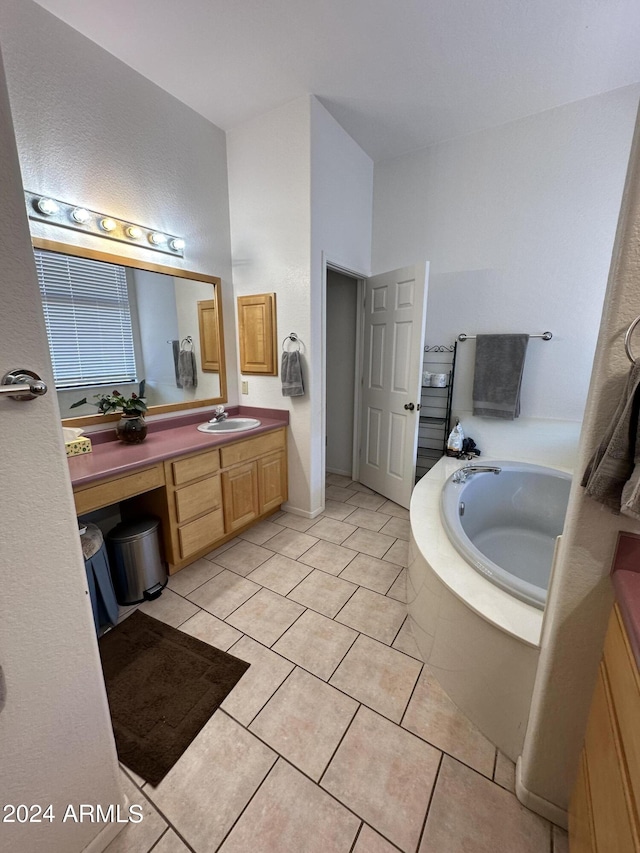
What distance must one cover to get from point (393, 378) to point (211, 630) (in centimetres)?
222

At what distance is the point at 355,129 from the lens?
2.59 m

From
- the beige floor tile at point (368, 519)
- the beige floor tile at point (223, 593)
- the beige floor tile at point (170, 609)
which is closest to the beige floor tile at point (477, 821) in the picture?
the beige floor tile at point (223, 593)

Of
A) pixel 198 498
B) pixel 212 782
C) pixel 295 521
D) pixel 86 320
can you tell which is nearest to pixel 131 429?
pixel 198 498

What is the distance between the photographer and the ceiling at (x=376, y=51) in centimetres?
162

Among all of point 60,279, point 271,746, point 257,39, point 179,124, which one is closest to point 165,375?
point 60,279

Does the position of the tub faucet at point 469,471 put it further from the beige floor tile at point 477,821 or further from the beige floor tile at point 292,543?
the beige floor tile at point 477,821

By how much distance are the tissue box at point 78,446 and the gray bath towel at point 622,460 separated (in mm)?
2147

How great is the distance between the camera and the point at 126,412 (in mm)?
2043

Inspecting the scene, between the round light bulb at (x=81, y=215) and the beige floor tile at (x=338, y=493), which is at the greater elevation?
the round light bulb at (x=81, y=215)

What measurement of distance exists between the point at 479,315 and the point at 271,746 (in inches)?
118

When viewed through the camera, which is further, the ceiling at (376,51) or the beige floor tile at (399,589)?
the beige floor tile at (399,589)

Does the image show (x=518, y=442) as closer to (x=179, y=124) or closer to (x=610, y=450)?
(x=610, y=450)

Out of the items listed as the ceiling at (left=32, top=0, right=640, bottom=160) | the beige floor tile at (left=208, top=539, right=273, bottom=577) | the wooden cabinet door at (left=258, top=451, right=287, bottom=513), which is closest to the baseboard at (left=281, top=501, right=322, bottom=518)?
the wooden cabinet door at (left=258, top=451, right=287, bottom=513)

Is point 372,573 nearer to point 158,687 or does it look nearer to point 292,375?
point 158,687
